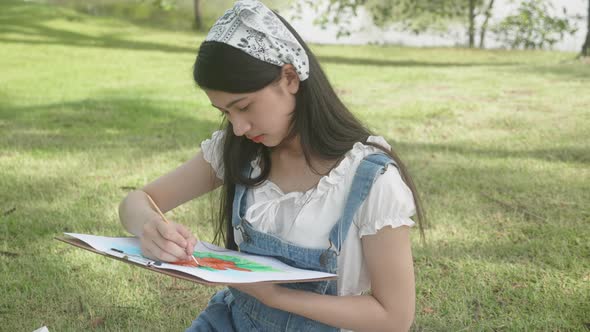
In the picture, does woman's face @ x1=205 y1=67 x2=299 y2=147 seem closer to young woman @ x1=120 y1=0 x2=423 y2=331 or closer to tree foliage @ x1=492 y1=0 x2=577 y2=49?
young woman @ x1=120 y1=0 x2=423 y2=331

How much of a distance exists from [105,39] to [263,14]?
1428cm

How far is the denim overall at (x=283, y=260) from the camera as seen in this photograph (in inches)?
66.4

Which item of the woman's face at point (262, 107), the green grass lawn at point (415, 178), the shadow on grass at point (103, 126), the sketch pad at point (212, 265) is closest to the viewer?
the sketch pad at point (212, 265)

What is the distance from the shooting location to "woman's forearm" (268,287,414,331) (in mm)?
1614

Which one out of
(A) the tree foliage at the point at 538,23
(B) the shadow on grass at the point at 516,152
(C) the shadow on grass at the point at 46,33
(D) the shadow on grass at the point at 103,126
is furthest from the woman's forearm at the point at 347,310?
(C) the shadow on grass at the point at 46,33

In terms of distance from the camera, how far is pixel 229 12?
172cm

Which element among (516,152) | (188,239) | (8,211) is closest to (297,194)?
(188,239)

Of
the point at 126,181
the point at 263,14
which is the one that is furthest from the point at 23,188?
the point at 263,14

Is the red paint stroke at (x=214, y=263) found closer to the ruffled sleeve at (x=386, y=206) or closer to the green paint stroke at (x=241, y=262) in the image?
the green paint stroke at (x=241, y=262)

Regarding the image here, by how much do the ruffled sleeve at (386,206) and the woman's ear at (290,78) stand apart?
0.30 meters

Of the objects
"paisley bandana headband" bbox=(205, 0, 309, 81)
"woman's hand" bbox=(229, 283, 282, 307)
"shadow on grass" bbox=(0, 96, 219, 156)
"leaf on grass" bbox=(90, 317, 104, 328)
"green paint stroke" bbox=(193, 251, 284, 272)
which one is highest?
"paisley bandana headband" bbox=(205, 0, 309, 81)

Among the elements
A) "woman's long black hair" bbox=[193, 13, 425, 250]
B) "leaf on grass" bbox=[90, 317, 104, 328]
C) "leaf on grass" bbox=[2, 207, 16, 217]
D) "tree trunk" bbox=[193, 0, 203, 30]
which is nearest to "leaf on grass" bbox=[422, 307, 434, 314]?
"woman's long black hair" bbox=[193, 13, 425, 250]

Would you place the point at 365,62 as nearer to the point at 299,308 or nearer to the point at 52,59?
the point at 52,59

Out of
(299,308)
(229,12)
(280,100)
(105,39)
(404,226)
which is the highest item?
(229,12)
